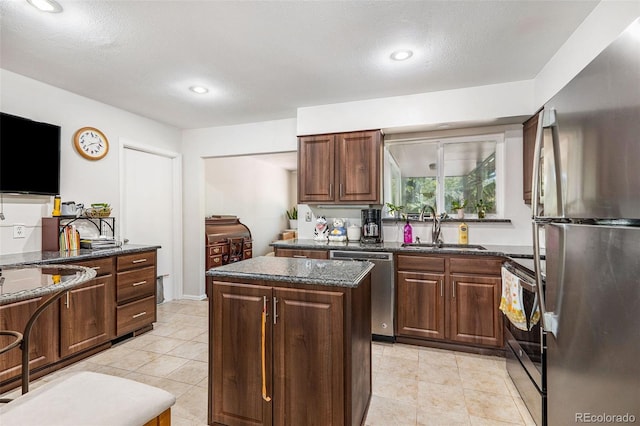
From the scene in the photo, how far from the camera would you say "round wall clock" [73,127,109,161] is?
3238mm

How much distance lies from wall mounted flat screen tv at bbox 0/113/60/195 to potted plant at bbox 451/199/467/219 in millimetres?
4113

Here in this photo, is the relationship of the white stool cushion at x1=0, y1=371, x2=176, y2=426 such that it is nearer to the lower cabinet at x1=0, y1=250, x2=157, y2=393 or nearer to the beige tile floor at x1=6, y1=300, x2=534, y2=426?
the beige tile floor at x1=6, y1=300, x2=534, y2=426

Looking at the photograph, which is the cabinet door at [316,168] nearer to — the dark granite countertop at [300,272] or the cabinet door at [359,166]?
the cabinet door at [359,166]

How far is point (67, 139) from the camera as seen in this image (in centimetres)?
315

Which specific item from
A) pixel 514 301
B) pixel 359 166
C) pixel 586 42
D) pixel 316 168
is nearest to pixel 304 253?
pixel 316 168

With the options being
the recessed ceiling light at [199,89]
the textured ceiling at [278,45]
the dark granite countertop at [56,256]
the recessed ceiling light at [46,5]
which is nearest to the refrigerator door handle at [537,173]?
the textured ceiling at [278,45]

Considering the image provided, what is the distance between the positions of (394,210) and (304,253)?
1207 mm

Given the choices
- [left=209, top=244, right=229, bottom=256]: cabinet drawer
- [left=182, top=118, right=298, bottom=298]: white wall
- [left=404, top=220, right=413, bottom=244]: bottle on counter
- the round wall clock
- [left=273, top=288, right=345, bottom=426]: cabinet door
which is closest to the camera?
[left=273, top=288, right=345, bottom=426]: cabinet door

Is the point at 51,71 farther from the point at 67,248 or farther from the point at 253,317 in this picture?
the point at 253,317

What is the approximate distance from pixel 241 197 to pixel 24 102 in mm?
3964

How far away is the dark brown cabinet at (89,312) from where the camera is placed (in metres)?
2.51

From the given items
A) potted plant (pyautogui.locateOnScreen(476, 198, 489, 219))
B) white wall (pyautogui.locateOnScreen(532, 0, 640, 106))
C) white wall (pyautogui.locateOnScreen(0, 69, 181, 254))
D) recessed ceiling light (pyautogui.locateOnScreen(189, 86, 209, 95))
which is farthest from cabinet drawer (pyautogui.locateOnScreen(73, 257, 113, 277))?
white wall (pyautogui.locateOnScreen(532, 0, 640, 106))

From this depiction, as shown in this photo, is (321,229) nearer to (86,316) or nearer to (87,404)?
(86,316)

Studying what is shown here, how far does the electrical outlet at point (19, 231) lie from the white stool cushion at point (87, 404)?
2.48 meters
